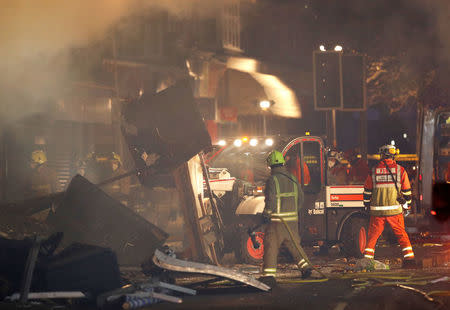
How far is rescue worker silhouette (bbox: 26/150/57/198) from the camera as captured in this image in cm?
1365

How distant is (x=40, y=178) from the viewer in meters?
13.9

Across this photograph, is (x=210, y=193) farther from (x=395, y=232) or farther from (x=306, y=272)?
(x=395, y=232)

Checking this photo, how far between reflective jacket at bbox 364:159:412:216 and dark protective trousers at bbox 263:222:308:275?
157 centimetres

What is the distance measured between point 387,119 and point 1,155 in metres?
23.4

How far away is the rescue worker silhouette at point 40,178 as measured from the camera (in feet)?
44.8

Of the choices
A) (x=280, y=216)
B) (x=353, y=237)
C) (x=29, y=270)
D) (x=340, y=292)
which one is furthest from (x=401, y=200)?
(x=29, y=270)

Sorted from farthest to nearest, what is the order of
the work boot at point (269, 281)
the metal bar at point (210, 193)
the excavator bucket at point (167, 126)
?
the metal bar at point (210, 193) → the excavator bucket at point (167, 126) → the work boot at point (269, 281)

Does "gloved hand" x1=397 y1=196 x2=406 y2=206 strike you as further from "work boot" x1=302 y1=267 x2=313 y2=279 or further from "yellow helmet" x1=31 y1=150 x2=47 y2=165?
"yellow helmet" x1=31 y1=150 x2=47 y2=165

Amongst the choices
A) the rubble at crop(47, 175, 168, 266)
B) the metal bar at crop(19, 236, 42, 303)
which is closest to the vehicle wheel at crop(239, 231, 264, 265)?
the rubble at crop(47, 175, 168, 266)

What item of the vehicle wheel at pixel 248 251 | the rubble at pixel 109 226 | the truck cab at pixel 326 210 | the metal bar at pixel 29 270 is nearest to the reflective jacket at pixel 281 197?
the rubble at pixel 109 226

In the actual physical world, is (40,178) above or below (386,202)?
above

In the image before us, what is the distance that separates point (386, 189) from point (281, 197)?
182 cm

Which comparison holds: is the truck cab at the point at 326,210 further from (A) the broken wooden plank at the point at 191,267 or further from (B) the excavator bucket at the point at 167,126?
(A) the broken wooden plank at the point at 191,267

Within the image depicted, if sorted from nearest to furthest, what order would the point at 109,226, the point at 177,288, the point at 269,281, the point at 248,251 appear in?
the point at 177,288 → the point at 269,281 → the point at 109,226 → the point at 248,251
